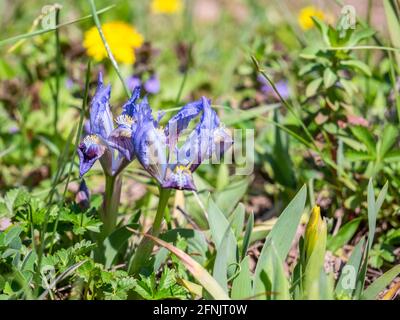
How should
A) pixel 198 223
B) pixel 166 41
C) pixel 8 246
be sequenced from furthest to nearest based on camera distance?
pixel 166 41 < pixel 198 223 < pixel 8 246

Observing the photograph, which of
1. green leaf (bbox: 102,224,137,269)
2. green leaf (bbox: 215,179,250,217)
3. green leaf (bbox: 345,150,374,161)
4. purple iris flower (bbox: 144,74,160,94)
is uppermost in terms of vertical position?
purple iris flower (bbox: 144,74,160,94)

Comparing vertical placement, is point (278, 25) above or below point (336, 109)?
above

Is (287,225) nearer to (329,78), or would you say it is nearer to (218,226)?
(218,226)

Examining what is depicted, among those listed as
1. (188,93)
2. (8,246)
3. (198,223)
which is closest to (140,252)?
(8,246)

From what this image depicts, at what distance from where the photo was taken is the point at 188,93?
3.39 m

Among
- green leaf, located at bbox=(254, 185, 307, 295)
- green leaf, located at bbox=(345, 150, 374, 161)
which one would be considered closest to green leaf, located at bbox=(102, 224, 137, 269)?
green leaf, located at bbox=(254, 185, 307, 295)

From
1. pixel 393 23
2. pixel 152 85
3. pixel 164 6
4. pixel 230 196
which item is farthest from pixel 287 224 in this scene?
pixel 164 6

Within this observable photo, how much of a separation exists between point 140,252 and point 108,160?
26 cm

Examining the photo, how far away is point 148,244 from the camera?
1.72 m

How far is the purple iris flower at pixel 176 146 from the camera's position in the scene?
157cm

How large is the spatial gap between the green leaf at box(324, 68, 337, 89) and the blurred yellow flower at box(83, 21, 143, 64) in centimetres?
132

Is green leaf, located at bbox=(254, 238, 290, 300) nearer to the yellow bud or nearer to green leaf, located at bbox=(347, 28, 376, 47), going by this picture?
the yellow bud

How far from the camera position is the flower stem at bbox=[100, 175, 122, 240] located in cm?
176
